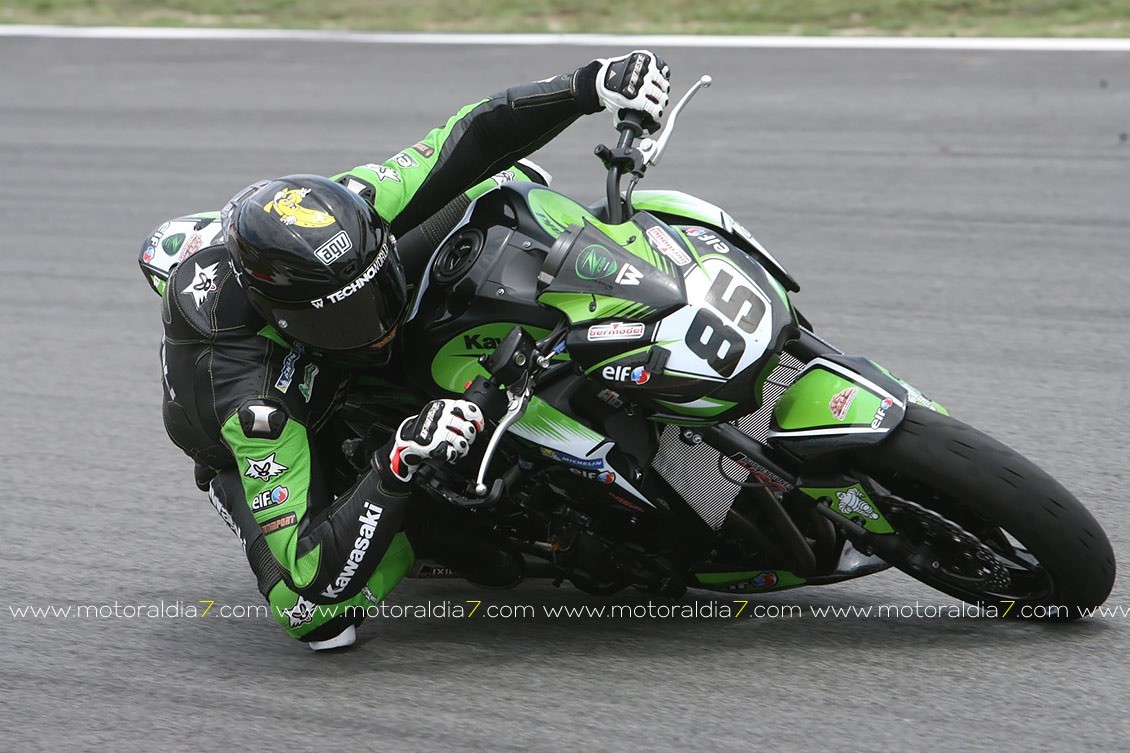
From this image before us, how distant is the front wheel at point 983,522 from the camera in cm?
312

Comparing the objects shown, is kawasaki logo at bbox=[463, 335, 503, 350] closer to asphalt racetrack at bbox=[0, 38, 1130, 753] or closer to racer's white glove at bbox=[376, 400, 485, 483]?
racer's white glove at bbox=[376, 400, 485, 483]

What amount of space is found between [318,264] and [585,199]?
4506 millimetres

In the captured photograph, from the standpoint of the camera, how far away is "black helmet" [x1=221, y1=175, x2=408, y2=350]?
3.25 meters

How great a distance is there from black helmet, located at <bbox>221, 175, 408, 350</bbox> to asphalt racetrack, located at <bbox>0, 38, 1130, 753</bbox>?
0.93 m

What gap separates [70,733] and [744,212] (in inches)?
184

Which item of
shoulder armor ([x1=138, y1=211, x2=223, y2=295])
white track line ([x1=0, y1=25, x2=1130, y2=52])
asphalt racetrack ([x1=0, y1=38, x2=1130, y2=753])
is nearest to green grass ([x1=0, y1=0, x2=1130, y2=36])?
white track line ([x1=0, y1=25, x2=1130, y2=52])

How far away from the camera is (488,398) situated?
3.13 m

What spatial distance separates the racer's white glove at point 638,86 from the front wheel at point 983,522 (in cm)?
98

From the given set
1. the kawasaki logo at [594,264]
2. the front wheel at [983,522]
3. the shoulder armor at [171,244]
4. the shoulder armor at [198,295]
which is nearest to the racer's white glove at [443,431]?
the kawasaki logo at [594,264]

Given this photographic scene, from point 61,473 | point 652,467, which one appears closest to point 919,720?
point 652,467

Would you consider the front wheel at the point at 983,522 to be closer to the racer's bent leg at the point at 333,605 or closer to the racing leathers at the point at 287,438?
the racing leathers at the point at 287,438

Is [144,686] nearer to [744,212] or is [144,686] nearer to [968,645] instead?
[968,645]

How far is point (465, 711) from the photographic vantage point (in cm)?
339

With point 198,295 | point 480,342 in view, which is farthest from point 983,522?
point 198,295
